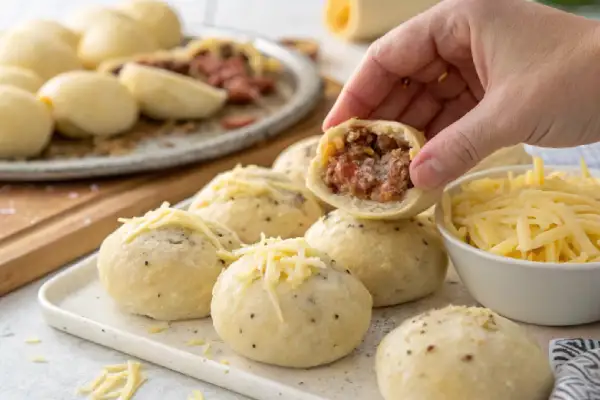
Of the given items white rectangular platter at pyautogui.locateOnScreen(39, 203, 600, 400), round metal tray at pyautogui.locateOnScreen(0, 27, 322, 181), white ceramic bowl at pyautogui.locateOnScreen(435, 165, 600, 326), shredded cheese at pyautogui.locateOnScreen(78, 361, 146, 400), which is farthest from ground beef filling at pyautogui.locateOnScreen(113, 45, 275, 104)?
shredded cheese at pyautogui.locateOnScreen(78, 361, 146, 400)

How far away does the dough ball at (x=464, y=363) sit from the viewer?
153 centimetres

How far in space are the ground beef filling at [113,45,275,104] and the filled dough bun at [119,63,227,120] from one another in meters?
0.17

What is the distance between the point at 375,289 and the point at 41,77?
184 centimetres

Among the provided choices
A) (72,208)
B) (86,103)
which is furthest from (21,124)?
(72,208)

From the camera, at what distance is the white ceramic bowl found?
179cm

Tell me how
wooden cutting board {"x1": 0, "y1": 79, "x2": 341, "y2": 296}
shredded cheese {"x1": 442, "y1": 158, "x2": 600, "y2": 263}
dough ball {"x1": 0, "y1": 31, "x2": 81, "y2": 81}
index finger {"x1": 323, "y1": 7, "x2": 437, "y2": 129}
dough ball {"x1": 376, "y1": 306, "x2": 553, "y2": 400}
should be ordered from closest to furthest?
dough ball {"x1": 376, "y1": 306, "x2": 553, "y2": 400}
shredded cheese {"x1": 442, "y1": 158, "x2": 600, "y2": 263}
index finger {"x1": 323, "y1": 7, "x2": 437, "y2": 129}
wooden cutting board {"x1": 0, "y1": 79, "x2": 341, "y2": 296}
dough ball {"x1": 0, "y1": 31, "x2": 81, "y2": 81}

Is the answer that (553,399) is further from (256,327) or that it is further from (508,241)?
(256,327)

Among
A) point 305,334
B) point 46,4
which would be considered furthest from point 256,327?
point 46,4

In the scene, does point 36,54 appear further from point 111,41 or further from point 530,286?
point 530,286

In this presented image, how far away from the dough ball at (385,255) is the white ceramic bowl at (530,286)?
0.25 feet

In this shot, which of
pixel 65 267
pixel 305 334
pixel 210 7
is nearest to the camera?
pixel 305 334

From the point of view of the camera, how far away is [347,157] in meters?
2.02

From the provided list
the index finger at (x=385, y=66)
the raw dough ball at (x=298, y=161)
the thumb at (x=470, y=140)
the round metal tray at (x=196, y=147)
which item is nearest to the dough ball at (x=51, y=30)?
the round metal tray at (x=196, y=147)

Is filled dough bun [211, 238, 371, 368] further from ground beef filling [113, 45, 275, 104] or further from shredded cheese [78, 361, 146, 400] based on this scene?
ground beef filling [113, 45, 275, 104]
